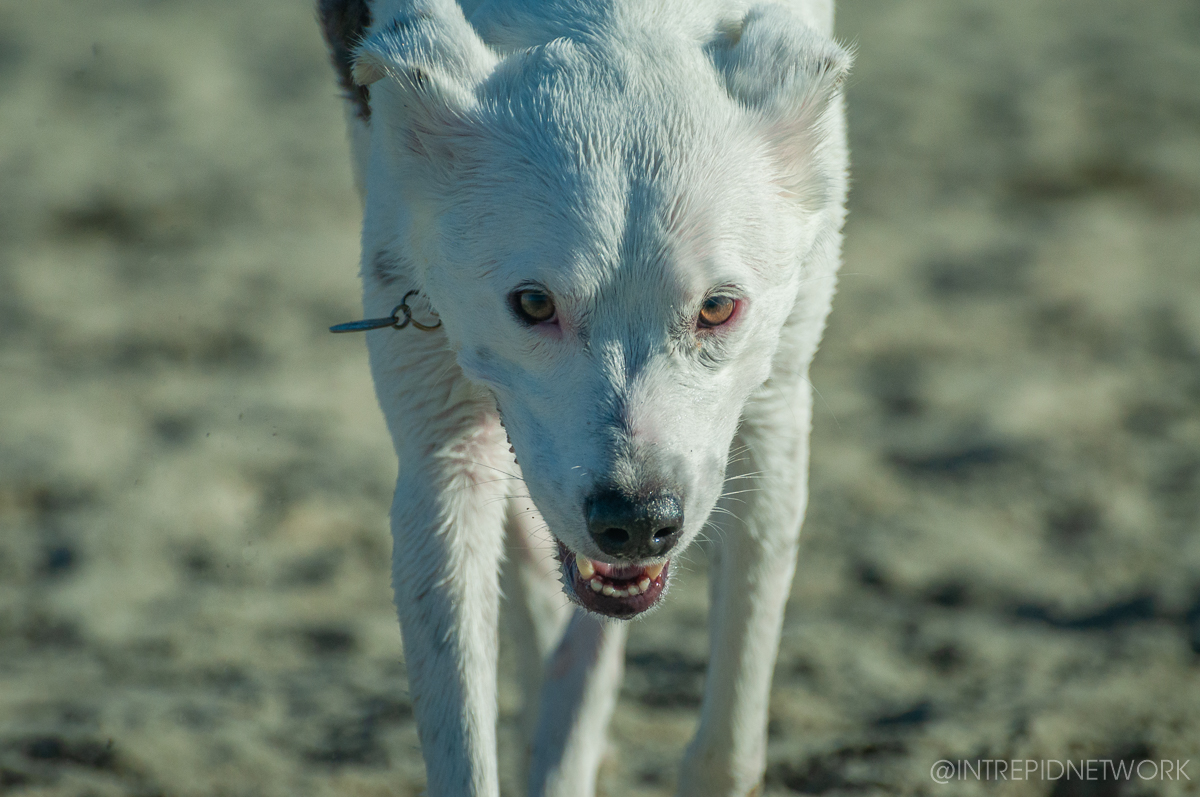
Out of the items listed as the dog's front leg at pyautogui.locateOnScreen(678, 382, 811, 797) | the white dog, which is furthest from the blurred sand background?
the white dog

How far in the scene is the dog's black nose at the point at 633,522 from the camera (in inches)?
98.1

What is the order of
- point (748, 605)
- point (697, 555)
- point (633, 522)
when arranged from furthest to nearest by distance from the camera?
point (697, 555) → point (748, 605) → point (633, 522)

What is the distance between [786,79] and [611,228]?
0.60 metres

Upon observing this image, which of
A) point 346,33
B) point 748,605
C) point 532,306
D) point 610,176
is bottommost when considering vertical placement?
point 748,605

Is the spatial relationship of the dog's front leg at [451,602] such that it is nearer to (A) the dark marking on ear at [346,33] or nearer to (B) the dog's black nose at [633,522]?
(B) the dog's black nose at [633,522]

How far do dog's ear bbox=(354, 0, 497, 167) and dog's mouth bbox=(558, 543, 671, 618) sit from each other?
3.30ft

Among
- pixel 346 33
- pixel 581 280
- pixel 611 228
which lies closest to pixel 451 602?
pixel 581 280

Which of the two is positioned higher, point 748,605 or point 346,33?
point 346,33

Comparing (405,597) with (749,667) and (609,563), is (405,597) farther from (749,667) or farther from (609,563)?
(749,667)

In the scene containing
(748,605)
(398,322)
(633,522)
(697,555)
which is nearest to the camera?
(633,522)

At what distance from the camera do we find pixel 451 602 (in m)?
3.05

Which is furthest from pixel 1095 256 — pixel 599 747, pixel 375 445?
pixel 599 747

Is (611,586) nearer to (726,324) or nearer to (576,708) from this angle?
(726,324)

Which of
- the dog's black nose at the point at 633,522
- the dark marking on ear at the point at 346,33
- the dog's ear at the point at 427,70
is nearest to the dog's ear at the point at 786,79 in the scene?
the dog's ear at the point at 427,70
